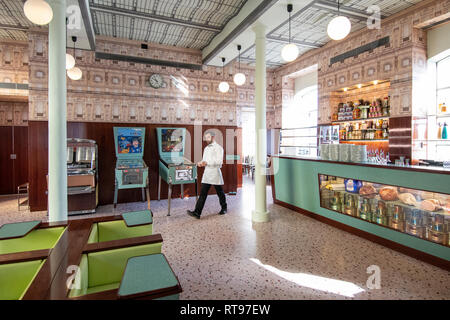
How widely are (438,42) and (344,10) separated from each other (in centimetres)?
204

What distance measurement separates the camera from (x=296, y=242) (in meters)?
3.82

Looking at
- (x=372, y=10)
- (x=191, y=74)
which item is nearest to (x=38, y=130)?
(x=191, y=74)

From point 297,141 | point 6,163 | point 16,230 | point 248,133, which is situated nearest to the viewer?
point 16,230

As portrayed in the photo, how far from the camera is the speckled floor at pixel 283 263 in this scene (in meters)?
2.55

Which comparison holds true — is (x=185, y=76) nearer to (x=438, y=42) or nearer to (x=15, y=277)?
(x=438, y=42)

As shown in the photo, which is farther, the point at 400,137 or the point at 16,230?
the point at 400,137

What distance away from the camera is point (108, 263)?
1.85 m

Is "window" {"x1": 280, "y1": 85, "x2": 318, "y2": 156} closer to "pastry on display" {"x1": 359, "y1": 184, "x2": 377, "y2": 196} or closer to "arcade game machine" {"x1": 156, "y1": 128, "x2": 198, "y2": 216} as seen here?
"arcade game machine" {"x1": 156, "y1": 128, "x2": 198, "y2": 216}

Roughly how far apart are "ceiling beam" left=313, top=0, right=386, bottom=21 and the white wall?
3.49 feet

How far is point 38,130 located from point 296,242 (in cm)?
585

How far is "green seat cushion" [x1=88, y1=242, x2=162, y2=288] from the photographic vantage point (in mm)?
1808

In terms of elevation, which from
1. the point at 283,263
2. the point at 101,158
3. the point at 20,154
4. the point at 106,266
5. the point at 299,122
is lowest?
the point at 283,263

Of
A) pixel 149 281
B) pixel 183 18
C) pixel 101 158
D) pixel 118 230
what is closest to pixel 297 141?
pixel 183 18
